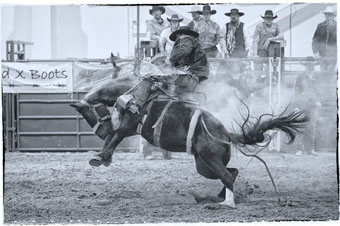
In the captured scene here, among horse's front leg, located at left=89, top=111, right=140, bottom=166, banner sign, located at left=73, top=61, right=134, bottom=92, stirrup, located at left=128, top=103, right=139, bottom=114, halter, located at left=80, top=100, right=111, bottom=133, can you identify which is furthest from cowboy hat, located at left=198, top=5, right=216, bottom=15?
halter, located at left=80, top=100, right=111, bottom=133

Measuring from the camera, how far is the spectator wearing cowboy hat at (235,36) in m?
10.4

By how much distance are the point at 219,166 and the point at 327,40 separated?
2.46 meters

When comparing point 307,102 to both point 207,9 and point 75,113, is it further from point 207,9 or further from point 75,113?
point 75,113

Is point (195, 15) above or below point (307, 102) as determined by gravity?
above

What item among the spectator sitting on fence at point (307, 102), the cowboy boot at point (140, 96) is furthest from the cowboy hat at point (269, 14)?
the cowboy boot at point (140, 96)

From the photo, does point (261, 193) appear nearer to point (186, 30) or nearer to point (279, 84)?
point (279, 84)

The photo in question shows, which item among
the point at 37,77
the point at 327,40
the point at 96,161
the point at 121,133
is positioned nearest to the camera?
the point at 121,133

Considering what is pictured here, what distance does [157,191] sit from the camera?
402 inches

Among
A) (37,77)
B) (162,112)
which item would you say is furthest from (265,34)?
(37,77)

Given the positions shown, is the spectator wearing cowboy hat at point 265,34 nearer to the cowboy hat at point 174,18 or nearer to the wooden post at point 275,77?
the wooden post at point 275,77

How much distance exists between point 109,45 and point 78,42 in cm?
84

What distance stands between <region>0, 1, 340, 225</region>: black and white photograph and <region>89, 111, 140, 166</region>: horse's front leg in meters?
0.02

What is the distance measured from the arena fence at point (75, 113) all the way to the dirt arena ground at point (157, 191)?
1.07 feet

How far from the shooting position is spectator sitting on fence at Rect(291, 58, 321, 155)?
10.4 m
